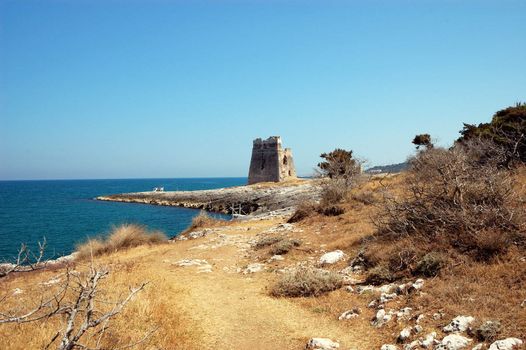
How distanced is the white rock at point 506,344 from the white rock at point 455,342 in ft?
1.23

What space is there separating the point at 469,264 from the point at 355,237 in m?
5.52

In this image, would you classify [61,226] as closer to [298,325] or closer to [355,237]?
[355,237]

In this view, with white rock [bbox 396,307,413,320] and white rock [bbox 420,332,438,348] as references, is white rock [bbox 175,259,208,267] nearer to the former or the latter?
white rock [bbox 396,307,413,320]

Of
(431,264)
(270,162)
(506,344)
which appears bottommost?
(506,344)

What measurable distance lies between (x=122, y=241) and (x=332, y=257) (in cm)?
1155

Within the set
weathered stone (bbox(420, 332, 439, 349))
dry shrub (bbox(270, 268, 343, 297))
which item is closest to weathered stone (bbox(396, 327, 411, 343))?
weathered stone (bbox(420, 332, 439, 349))

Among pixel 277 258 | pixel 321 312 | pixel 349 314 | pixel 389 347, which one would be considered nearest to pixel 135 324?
pixel 321 312

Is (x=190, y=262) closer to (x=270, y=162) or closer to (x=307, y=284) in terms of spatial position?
(x=307, y=284)

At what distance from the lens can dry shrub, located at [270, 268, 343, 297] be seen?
361 inches

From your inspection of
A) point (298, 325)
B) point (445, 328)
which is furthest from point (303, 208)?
point (445, 328)

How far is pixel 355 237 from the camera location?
44.1ft

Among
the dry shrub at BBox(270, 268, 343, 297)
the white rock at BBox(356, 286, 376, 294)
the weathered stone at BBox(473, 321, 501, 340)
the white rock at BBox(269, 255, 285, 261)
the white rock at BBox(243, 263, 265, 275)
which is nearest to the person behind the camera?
the weathered stone at BBox(473, 321, 501, 340)

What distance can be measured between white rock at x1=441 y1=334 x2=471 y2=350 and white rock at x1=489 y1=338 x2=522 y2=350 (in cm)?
37

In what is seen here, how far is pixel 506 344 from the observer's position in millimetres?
5145
